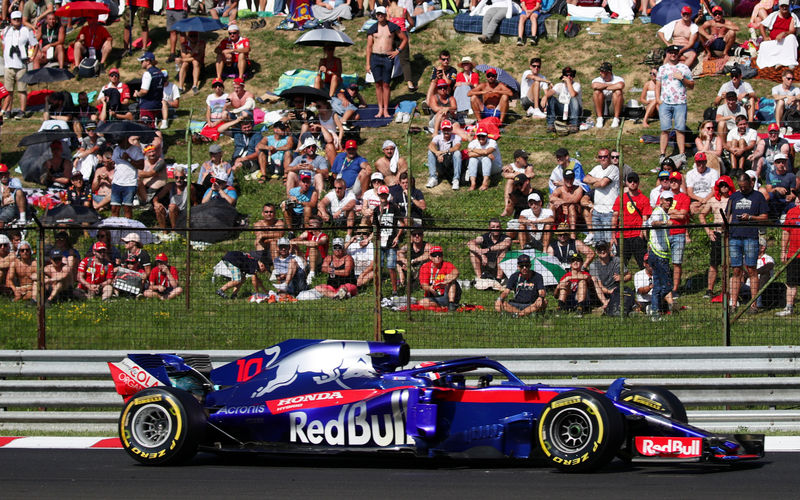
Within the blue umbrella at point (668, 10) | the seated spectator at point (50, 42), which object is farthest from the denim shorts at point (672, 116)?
the seated spectator at point (50, 42)

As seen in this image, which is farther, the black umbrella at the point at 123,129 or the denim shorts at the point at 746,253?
the black umbrella at the point at 123,129

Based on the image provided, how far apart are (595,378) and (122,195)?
26.4ft

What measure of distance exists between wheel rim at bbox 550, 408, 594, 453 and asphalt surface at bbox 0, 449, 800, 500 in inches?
7.5

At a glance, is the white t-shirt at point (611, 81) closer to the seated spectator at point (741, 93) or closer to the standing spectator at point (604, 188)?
the seated spectator at point (741, 93)

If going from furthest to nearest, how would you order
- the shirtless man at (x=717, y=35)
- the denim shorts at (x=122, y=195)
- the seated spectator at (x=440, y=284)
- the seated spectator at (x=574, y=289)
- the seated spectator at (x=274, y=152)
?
the shirtless man at (x=717, y=35), the seated spectator at (x=274, y=152), the denim shorts at (x=122, y=195), the seated spectator at (x=440, y=284), the seated spectator at (x=574, y=289)

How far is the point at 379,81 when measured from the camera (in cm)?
1764

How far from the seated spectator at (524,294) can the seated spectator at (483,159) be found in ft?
14.3

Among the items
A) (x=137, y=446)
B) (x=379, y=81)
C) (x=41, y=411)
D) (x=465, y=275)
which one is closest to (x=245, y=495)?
(x=137, y=446)

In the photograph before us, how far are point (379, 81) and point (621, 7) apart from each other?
18.4 feet

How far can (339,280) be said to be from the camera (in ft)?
34.5

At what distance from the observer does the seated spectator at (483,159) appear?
1489 cm

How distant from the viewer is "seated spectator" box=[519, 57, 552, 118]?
17.2 meters

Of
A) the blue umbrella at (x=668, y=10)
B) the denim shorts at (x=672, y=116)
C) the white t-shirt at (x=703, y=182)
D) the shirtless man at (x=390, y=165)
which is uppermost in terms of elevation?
the blue umbrella at (x=668, y=10)

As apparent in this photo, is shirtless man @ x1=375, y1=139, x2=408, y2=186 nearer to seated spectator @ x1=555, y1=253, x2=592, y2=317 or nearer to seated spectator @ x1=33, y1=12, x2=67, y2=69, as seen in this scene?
seated spectator @ x1=555, y1=253, x2=592, y2=317
